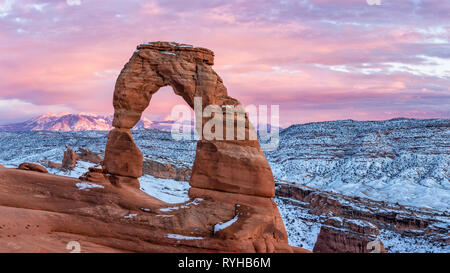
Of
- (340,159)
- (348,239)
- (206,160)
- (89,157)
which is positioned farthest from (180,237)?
(340,159)

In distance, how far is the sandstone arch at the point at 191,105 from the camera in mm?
18906

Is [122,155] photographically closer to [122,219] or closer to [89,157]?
[122,219]

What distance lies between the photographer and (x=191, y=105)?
20438 mm

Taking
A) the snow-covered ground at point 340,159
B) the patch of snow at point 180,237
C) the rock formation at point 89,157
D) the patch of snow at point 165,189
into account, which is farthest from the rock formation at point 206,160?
the rock formation at point 89,157

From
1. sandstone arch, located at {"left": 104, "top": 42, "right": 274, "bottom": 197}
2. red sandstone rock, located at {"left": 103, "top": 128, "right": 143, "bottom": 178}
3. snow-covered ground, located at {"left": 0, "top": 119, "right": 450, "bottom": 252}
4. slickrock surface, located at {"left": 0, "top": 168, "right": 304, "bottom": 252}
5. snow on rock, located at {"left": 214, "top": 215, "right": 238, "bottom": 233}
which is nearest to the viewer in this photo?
slickrock surface, located at {"left": 0, "top": 168, "right": 304, "bottom": 252}

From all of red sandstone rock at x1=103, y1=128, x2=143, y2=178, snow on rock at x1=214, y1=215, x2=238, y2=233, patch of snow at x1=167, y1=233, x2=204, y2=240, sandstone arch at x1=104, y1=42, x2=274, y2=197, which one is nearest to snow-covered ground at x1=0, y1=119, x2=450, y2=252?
red sandstone rock at x1=103, y1=128, x2=143, y2=178

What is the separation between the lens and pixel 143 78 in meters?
21.2

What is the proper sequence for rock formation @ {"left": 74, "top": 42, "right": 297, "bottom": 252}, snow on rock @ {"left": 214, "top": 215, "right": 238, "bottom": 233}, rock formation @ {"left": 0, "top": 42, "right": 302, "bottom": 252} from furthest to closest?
rock formation @ {"left": 74, "top": 42, "right": 297, "bottom": 252} → snow on rock @ {"left": 214, "top": 215, "right": 238, "bottom": 233} → rock formation @ {"left": 0, "top": 42, "right": 302, "bottom": 252}

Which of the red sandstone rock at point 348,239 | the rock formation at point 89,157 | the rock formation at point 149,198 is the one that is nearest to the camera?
the rock formation at point 149,198

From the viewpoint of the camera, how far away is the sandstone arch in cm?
1891

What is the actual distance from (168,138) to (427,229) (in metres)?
76.7

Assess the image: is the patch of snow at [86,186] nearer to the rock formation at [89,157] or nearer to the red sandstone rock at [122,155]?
the red sandstone rock at [122,155]

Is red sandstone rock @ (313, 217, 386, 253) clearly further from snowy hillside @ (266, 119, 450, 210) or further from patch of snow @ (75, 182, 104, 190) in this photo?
snowy hillside @ (266, 119, 450, 210)
